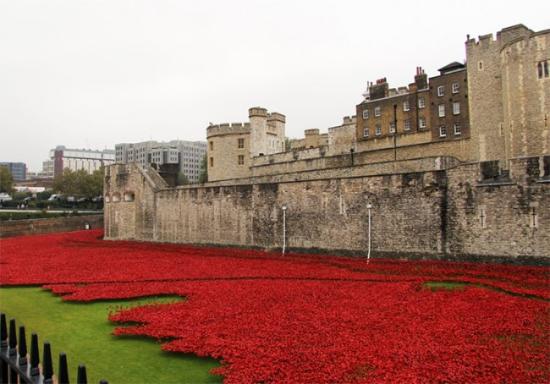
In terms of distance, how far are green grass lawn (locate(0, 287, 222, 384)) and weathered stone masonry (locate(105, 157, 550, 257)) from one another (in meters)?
13.1

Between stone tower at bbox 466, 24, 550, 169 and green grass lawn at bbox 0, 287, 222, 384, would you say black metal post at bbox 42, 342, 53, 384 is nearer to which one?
green grass lawn at bbox 0, 287, 222, 384

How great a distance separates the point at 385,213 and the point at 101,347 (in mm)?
16055

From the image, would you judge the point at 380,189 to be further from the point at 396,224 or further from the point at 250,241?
the point at 250,241

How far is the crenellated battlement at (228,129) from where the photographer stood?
159 ft

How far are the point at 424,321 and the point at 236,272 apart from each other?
9998mm

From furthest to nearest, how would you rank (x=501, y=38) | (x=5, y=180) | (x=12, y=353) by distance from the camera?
(x=5, y=180) < (x=501, y=38) < (x=12, y=353)

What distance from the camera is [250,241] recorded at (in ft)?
93.7

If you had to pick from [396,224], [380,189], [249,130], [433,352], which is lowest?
[433,352]

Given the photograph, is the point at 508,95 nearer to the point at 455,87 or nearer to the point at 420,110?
the point at 455,87

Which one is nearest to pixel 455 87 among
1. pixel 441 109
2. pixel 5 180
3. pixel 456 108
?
pixel 456 108

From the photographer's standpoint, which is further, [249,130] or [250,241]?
[249,130]

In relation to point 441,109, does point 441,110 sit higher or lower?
lower

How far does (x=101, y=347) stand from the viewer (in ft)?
29.3

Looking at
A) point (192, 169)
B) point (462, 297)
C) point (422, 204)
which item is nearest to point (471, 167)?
point (422, 204)
